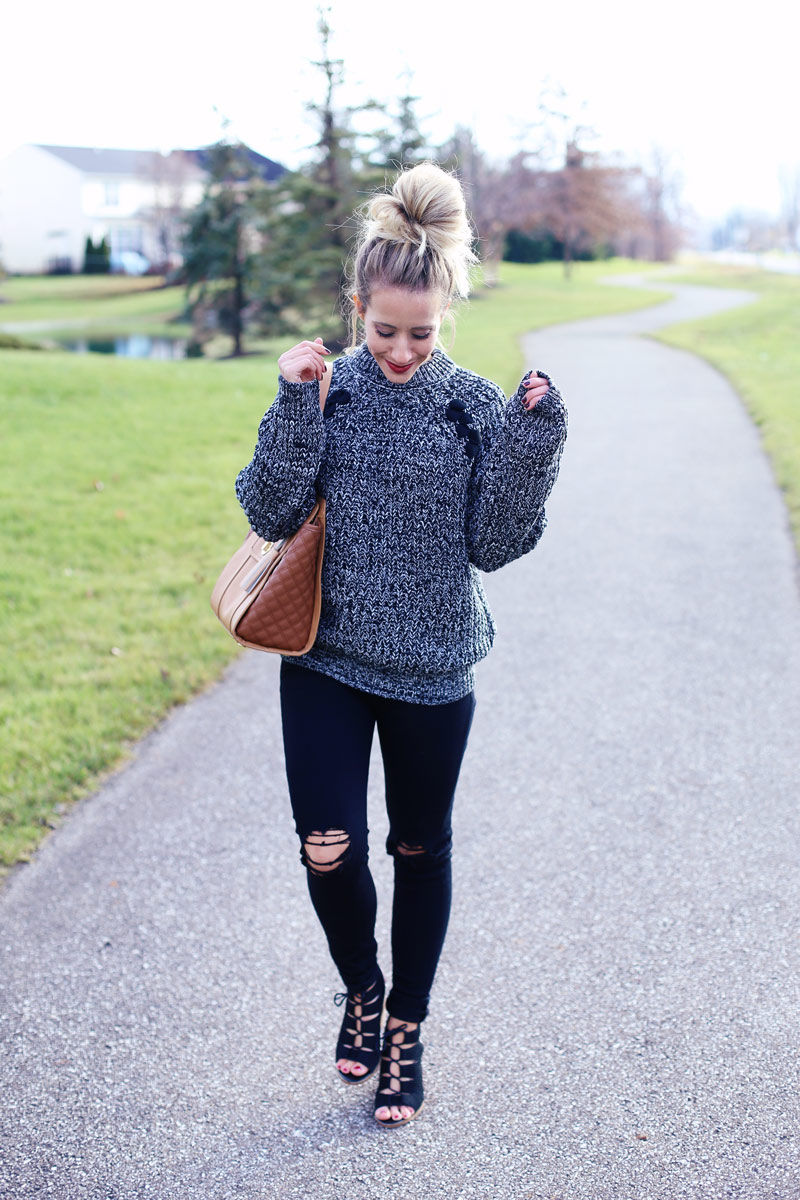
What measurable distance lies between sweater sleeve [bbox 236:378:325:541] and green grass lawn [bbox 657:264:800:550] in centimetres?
567

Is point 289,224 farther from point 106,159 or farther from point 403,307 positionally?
point 106,159

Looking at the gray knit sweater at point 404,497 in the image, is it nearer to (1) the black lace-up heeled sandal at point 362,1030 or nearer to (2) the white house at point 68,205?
(1) the black lace-up heeled sandal at point 362,1030

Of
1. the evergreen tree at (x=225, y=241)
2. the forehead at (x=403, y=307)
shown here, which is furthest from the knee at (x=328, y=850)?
the evergreen tree at (x=225, y=241)

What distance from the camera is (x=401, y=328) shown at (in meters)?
2.11

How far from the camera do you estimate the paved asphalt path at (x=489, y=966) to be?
216 cm

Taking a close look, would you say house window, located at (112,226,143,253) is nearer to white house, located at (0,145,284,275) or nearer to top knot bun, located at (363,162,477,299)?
white house, located at (0,145,284,275)

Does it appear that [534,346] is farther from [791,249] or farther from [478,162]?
[791,249]

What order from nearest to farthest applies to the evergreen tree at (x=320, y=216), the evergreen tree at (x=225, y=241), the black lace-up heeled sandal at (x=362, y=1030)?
the black lace-up heeled sandal at (x=362, y=1030), the evergreen tree at (x=320, y=216), the evergreen tree at (x=225, y=241)

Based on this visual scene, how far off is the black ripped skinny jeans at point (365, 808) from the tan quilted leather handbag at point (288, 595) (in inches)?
4.4

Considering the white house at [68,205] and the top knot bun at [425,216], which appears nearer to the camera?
the top knot bun at [425,216]

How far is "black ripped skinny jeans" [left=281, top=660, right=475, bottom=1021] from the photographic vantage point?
2.18m

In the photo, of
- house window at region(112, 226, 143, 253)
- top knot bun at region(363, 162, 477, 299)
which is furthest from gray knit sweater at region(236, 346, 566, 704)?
house window at region(112, 226, 143, 253)

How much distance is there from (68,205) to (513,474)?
230 ft

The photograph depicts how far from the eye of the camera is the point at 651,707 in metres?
4.51
